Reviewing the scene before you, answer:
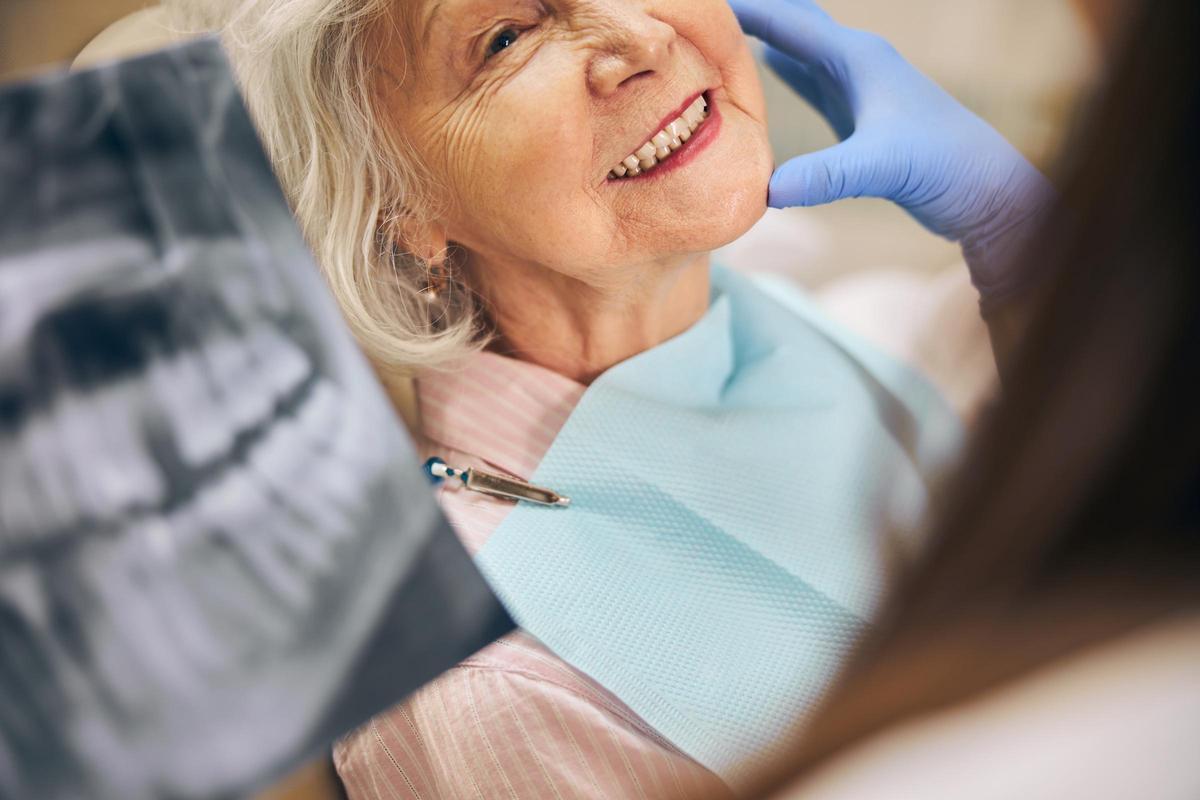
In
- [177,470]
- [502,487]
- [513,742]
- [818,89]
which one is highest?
[818,89]

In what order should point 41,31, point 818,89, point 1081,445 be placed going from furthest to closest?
point 818,89, point 41,31, point 1081,445

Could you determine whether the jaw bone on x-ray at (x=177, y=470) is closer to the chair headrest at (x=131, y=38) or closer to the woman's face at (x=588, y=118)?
the chair headrest at (x=131, y=38)

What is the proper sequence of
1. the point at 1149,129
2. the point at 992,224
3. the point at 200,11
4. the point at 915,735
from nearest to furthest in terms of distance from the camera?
the point at 1149,129, the point at 915,735, the point at 200,11, the point at 992,224

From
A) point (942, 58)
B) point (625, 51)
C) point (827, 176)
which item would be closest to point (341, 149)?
point (625, 51)

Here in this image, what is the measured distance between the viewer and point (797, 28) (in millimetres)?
670

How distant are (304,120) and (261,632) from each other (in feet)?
0.98

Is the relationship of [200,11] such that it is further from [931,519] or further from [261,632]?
[931,519]

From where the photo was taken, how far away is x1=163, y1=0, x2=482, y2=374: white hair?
479 mm

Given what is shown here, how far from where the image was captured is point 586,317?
61 cm

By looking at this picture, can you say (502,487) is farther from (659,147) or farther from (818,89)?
(818,89)

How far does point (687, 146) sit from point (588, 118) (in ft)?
0.21

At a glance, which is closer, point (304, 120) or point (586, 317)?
point (304, 120)

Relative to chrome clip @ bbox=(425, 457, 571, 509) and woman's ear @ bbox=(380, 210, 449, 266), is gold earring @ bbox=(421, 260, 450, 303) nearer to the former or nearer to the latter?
woman's ear @ bbox=(380, 210, 449, 266)

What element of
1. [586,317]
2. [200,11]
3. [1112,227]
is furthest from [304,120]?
[1112,227]
